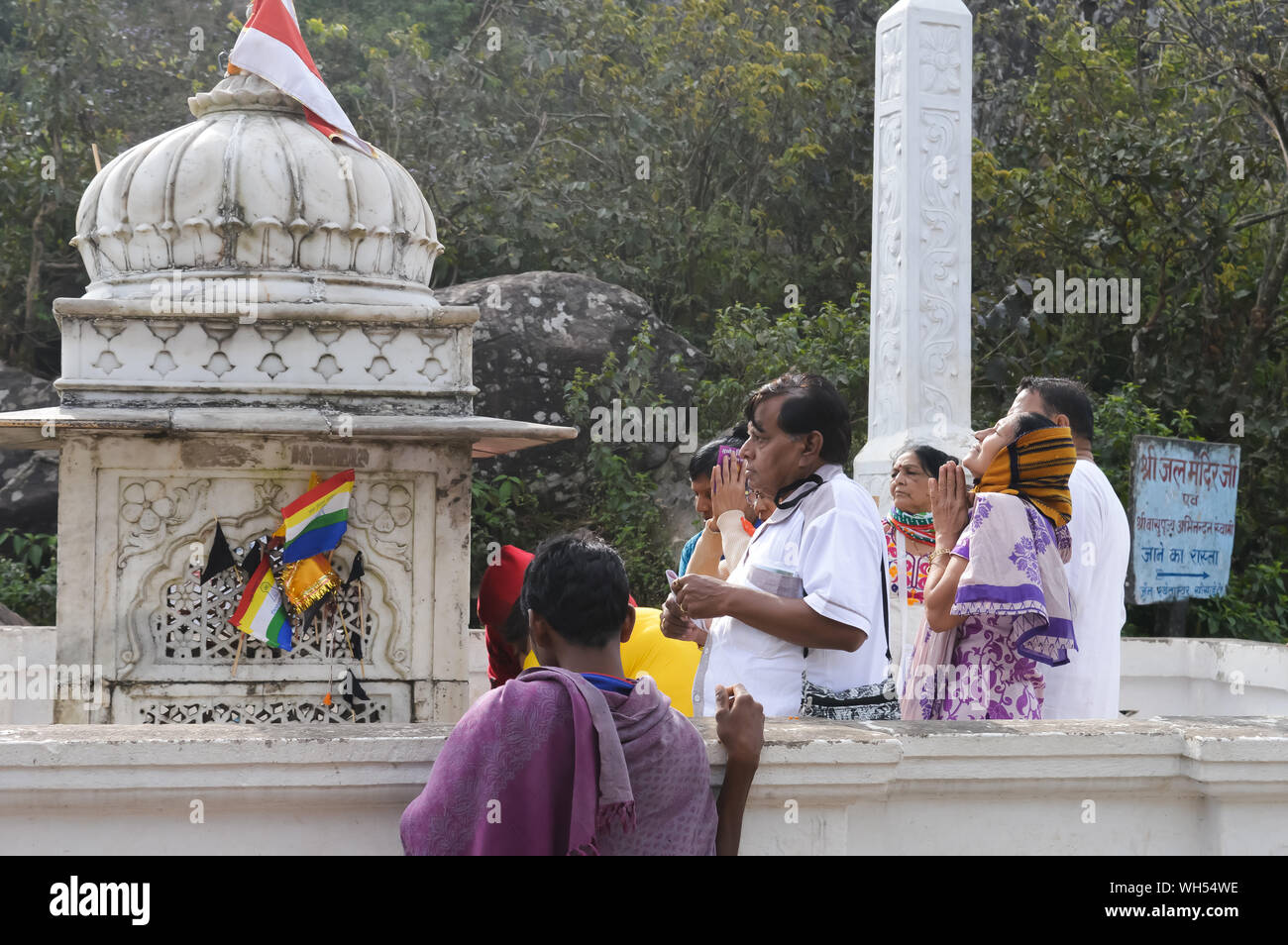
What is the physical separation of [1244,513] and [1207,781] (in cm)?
685

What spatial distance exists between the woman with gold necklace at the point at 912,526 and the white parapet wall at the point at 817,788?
0.68 metres

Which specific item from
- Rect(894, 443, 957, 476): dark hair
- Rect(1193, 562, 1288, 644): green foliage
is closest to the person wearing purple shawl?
Rect(894, 443, 957, 476): dark hair

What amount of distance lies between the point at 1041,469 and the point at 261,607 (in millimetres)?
2166

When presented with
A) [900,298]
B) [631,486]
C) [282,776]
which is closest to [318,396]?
[282,776]

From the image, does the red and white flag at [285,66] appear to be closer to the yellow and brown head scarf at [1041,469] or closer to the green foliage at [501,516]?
the yellow and brown head scarf at [1041,469]

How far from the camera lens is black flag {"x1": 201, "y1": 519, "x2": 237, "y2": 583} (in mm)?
3771

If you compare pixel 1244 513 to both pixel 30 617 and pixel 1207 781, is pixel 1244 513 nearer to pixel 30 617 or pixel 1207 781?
pixel 1207 781

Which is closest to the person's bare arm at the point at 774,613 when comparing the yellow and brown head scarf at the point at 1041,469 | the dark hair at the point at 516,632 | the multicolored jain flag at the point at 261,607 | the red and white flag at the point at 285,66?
the yellow and brown head scarf at the point at 1041,469

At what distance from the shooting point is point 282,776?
214 centimetres

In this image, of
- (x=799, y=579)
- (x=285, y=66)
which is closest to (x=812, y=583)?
(x=799, y=579)

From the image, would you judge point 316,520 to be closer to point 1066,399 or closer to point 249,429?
point 249,429

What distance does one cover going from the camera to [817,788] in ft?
7.47

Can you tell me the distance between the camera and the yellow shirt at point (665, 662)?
3.35 meters

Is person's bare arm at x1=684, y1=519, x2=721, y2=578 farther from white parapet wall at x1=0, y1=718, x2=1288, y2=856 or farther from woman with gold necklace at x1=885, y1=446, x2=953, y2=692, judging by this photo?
white parapet wall at x1=0, y1=718, x2=1288, y2=856
